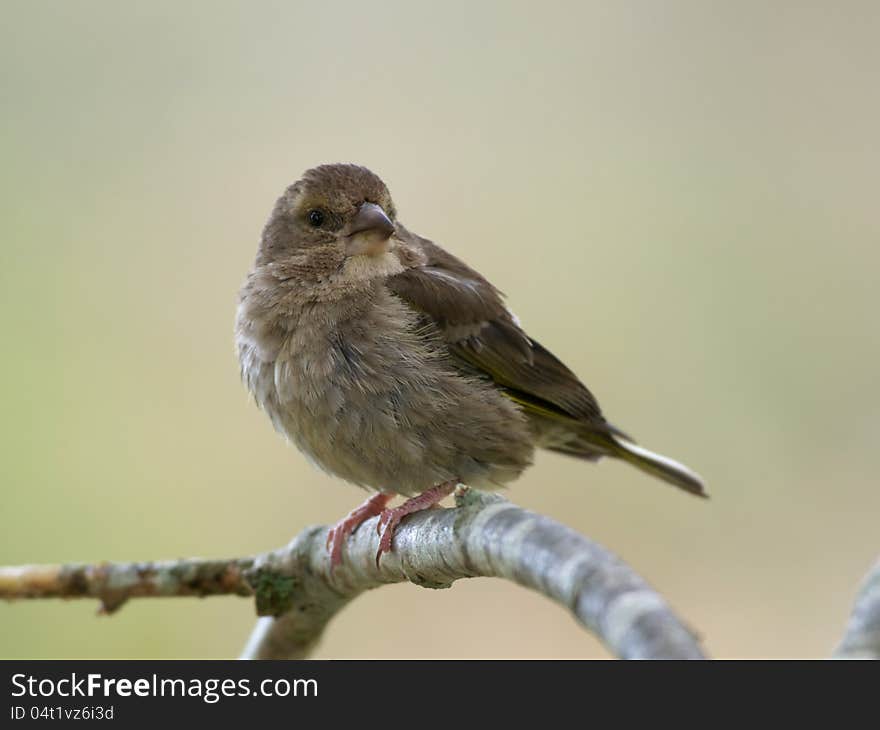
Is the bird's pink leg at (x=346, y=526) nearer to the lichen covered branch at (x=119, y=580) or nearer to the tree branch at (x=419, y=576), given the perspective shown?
the tree branch at (x=419, y=576)

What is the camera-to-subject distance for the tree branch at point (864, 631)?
58.9 inches

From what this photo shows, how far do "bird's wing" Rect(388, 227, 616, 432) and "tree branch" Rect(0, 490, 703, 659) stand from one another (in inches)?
31.7

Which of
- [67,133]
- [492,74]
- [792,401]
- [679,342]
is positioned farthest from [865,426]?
[67,133]

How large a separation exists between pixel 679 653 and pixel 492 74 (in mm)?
5456

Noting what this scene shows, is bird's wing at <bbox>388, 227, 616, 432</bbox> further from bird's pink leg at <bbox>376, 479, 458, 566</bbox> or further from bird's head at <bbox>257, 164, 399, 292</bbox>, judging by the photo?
bird's pink leg at <bbox>376, 479, 458, 566</bbox>

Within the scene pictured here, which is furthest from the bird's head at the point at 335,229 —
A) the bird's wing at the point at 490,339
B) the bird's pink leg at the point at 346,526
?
the bird's pink leg at the point at 346,526

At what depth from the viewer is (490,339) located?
4109mm

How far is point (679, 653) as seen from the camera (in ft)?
4.83

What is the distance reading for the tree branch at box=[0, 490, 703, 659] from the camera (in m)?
1.58

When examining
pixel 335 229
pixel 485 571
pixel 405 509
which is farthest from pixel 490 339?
pixel 485 571

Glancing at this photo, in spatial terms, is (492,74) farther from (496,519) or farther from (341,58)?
(496,519)

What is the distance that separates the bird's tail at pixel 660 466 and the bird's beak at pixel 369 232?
108cm

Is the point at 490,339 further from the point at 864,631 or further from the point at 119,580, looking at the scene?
the point at 864,631

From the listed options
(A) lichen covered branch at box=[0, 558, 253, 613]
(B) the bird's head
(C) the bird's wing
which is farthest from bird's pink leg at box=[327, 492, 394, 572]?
(B) the bird's head
